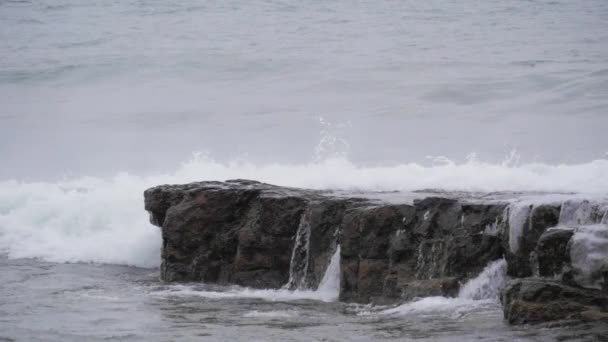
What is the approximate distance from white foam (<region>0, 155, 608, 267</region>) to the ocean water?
43 millimetres

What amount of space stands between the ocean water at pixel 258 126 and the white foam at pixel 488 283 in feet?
0.10

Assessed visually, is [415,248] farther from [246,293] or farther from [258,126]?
[258,126]

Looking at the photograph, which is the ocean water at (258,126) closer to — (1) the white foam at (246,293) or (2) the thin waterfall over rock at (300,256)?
(1) the white foam at (246,293)

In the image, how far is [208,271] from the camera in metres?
9.42

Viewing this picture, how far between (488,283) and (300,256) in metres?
1.95

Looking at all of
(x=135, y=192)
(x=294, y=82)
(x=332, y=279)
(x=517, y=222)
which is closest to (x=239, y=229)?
(x=332, y=279)

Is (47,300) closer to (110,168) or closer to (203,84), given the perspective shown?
(110,168)

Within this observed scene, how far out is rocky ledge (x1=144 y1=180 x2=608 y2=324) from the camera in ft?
21.2

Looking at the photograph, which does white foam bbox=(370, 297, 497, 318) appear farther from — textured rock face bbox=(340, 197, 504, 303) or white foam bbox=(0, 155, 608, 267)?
white foam bbox=(0, 155, 608, 267)

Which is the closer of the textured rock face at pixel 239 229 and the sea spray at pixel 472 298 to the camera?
the sea spray at pixel 472 298

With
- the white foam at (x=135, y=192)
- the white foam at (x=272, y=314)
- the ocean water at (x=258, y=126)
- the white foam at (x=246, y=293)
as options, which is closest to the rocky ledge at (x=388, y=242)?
the white foam at (x=246, y=293)

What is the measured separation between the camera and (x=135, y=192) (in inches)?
543

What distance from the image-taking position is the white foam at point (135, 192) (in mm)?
11500

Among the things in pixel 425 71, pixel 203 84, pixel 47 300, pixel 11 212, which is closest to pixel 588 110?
pixel 425 71
